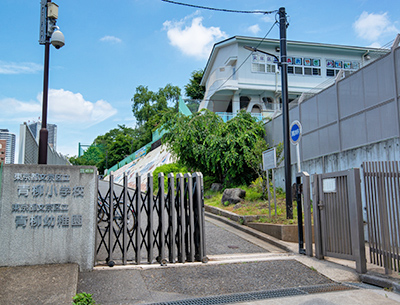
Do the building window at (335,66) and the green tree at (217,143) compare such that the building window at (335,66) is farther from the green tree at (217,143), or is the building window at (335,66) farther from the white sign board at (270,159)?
the white sign board at (270,159)

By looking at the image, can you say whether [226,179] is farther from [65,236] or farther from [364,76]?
[65,236]

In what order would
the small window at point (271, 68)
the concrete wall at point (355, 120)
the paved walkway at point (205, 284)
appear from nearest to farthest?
1. the paved walkway at point (205, 284)
2. the concrete wall at point (355, 120)
3. the small window at point (271, 68)

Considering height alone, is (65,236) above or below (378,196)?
below

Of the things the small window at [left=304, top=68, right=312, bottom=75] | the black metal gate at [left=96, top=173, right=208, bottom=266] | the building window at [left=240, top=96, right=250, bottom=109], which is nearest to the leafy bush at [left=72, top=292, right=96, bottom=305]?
the black metal gate at [left=96, top=173, right=208, bottom=266]

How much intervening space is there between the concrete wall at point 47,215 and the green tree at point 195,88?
41334 mm

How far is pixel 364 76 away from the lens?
11.2 metres

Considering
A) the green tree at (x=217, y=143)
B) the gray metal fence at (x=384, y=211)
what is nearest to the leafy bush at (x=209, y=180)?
the green tree at (x=217, y=143)

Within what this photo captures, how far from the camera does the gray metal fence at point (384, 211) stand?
606 centimetres

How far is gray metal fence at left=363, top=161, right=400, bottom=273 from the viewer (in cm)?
606

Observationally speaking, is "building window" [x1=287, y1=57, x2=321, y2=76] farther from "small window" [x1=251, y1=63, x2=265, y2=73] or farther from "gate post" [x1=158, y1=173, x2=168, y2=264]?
"gate post" [x1=158, y1=173, x2=168, y2=264]

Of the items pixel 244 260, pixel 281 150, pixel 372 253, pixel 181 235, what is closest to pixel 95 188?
pixel 181 235

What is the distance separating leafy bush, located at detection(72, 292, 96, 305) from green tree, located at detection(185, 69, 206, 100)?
142 ft

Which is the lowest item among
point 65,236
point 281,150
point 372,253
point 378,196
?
point 372,253

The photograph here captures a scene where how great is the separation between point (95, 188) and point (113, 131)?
7891 centimetres
